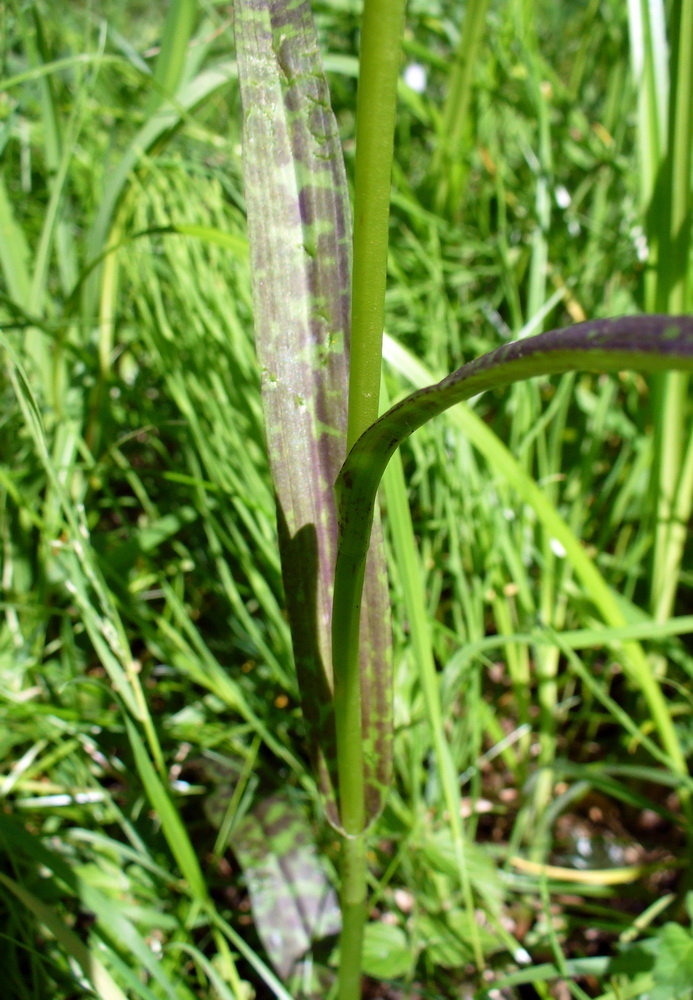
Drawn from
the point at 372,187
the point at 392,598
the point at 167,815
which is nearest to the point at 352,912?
the point at 167,815

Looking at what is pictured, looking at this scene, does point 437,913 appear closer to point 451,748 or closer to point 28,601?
point 451,748

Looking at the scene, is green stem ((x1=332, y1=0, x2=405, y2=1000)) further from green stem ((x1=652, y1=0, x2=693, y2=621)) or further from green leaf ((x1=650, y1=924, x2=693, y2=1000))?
green stem ((x1=652, y1=0, x2=693, y2=621))

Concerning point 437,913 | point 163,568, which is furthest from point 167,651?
point 437,913

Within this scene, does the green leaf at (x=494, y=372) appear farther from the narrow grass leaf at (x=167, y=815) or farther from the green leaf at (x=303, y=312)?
the narrow grass leaf at (x=167, y=815)

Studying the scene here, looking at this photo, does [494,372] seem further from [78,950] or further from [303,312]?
[78,950]

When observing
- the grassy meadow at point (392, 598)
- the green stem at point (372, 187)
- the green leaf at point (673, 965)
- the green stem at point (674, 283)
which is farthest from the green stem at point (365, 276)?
the green stem at point (674, 283)
